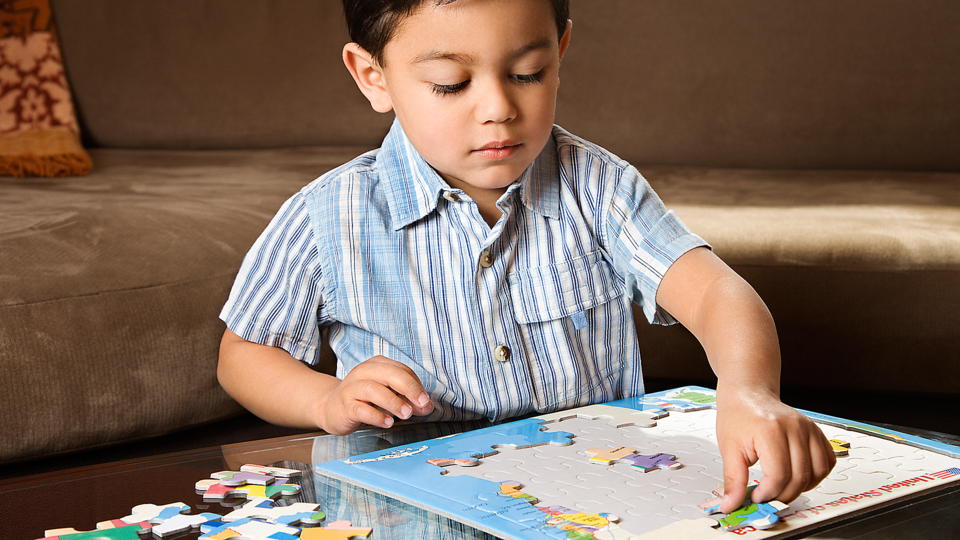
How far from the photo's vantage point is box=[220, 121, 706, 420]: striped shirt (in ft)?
3.16

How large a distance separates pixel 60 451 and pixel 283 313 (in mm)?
492

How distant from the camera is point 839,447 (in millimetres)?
694

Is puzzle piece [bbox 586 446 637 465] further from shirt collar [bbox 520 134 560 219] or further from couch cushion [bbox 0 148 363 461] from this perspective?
couch cushion [bbox 0 148 363 461]

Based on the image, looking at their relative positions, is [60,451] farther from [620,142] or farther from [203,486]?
[620,142]

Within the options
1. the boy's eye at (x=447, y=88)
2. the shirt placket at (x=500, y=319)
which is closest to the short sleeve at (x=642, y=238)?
the shirt placket at (x=500, y=319)

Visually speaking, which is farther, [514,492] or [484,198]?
[484,198]

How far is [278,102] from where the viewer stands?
2.43 meters

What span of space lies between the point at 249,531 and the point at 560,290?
1.58ft

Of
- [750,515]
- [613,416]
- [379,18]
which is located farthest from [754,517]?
[379,18]

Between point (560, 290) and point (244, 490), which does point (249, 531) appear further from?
point (560, 290)

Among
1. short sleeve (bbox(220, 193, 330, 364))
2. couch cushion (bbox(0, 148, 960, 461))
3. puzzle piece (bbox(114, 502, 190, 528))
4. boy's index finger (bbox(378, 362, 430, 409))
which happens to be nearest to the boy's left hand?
boy's index finger (bbox(378, 362, 430, 409))

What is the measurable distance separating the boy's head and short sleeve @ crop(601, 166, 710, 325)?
0.13m

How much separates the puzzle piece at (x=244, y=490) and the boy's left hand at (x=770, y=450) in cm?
26

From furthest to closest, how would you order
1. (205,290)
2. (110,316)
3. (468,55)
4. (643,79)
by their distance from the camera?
1. (643,79)
2. (205,290)
3. (110,316)
4. (468,55)
